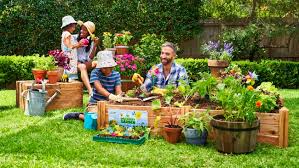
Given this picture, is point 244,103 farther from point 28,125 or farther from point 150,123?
point 28,125

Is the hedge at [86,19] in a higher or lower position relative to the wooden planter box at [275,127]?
higher

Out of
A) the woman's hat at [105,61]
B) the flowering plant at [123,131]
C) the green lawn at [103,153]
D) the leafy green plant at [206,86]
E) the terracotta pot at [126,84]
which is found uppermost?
the woman's hat at [105,61]

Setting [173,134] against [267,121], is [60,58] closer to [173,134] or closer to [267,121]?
[173,134]

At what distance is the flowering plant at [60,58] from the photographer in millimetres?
7484

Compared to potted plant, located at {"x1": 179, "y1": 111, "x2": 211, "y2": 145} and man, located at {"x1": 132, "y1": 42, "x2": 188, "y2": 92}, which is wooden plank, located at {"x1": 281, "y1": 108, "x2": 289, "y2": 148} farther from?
man, located at {"x1": 132, "y1": 42, "x2": 188, "y2": 92}

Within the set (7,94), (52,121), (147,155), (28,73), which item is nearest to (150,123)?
(147,155)

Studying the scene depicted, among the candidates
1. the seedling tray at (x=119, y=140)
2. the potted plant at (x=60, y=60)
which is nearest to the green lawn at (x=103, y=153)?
the seedling tray at (x=119, y=140)

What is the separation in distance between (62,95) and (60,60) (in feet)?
1.87

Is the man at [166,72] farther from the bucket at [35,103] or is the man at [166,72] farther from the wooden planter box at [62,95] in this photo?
the wooden planter box at [62,95]

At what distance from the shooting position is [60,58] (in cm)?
753

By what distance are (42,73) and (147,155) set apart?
327 cm

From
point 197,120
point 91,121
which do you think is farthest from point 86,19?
point 197,120

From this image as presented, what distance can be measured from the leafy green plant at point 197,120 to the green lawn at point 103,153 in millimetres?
208

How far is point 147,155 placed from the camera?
4527 mm
